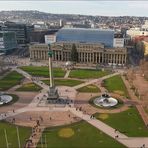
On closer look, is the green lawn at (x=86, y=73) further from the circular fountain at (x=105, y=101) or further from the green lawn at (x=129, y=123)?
the green lawn at (x=129, y=123)

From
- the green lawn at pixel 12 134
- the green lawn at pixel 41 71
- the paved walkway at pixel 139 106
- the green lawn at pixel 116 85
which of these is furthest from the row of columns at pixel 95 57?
the green lawn at pixel 12 134

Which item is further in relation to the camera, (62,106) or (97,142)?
(62,106)

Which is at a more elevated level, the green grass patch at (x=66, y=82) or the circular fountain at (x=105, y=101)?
the green grass patch at (x=66, y=82)

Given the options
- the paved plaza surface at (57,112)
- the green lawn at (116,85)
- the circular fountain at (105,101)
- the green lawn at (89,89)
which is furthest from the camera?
the green lawn at (89,89)

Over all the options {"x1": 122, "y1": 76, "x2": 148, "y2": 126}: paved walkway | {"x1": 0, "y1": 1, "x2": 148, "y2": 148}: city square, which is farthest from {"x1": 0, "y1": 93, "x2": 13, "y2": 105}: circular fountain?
{"x1": 122, "y1": 76, "x2": 148, "y2": 126}: paved walkway

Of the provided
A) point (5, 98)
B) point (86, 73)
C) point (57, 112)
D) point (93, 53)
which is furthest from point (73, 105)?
point (93, 53)

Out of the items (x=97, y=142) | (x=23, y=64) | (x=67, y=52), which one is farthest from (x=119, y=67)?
(x=97, y=142)

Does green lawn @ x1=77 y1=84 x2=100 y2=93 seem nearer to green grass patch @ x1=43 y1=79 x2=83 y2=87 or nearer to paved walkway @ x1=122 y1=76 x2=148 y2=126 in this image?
green grass patch @ x1=43 y1=79 x2=83 y2=87

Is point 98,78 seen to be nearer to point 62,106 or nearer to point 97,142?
point 62,106
